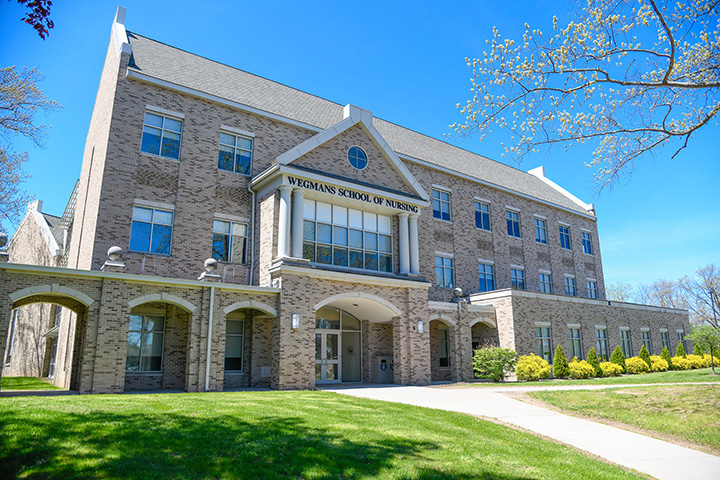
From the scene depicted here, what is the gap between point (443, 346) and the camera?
26922mm

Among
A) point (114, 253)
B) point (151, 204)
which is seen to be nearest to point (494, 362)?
point (151, 204)

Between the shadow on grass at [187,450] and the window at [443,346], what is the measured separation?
1860 cm

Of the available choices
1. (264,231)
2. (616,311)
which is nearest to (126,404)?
(264,231)

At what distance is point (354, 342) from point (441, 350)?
225 inches

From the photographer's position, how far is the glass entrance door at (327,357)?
22.0 m

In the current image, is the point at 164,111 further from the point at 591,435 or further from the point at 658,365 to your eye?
the point at 658,365

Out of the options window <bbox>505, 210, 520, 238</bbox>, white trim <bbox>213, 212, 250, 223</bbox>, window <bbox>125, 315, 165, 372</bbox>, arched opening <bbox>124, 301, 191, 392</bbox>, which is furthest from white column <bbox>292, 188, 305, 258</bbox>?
window <bbox>505, 210, 520, 238</bbox>

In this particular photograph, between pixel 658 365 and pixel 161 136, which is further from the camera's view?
pixel 658 365

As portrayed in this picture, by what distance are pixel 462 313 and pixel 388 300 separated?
5.90 meters

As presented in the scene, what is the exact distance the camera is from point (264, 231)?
800 inches

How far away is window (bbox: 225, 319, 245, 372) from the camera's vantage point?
770 inches

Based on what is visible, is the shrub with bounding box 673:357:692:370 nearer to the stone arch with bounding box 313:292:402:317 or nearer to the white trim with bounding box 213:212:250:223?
the stone arch with bounding box 313:292:402:317

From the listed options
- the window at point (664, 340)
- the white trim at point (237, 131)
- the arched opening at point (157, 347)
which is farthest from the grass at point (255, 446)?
the window at point (664, 340)

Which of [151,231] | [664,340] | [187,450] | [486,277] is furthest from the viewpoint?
[664,340]
